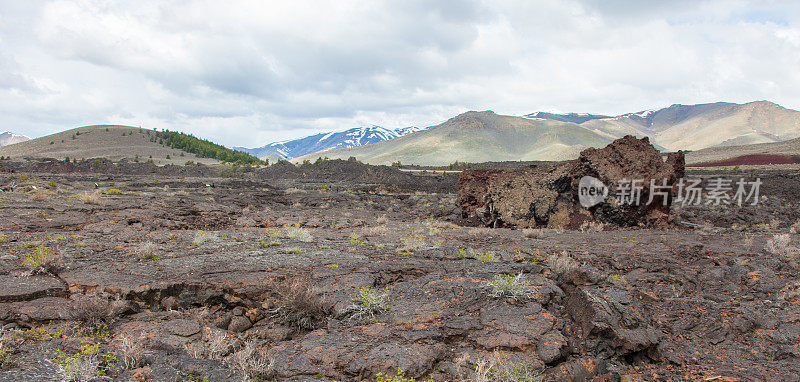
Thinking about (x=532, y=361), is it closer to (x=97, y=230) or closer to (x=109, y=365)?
(x=109, y=365)

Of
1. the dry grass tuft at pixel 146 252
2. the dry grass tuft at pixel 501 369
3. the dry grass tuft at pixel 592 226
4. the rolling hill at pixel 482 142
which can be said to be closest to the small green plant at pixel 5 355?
the dry grass tuft at pixel 146 252

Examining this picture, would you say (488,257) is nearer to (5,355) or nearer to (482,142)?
(5,355)

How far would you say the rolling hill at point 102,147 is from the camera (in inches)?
2926

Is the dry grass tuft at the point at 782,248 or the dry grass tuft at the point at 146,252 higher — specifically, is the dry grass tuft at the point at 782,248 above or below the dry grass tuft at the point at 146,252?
below

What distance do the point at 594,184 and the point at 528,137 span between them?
143m

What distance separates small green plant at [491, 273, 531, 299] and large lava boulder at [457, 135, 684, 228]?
437 inches

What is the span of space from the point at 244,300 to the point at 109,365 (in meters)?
2.16

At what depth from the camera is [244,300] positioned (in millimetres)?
5574

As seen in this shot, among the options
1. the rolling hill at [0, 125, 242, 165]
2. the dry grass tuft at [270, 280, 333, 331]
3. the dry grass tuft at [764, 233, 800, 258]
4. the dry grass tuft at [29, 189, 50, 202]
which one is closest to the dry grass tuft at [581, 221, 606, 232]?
the dry grass tuft at [764, 233, 800, 258]

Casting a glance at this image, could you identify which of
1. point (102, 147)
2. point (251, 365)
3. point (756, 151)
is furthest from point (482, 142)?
point (251, 365)

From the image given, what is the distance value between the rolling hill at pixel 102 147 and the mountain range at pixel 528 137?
5212 centimetres

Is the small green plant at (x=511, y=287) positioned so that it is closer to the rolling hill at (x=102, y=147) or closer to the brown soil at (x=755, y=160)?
the brown soil at (x=755, y=160)

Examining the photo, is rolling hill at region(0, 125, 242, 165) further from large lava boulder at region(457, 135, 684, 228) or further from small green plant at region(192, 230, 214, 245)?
small green plant at region(192, 230, 214, 245)

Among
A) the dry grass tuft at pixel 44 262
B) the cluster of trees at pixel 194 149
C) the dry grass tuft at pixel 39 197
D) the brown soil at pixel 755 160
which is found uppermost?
the cluster of trees at pixel 194 149
